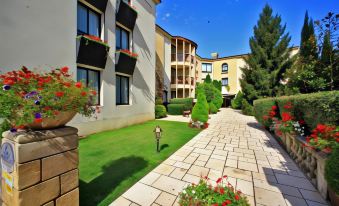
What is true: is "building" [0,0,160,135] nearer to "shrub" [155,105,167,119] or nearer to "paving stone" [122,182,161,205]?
"shrub" [155,105,167,119]

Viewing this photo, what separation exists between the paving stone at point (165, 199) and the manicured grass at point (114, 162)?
2.46 ft

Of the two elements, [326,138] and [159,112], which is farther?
[159,112]

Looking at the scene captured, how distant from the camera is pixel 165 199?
2.77 metres

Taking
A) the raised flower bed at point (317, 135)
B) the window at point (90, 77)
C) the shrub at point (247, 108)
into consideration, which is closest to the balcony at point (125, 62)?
the window at point (90, 77)

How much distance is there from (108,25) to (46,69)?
157 inches

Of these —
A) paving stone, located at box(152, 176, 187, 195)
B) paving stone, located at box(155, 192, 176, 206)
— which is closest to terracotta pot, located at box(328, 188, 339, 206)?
paving stone, located at box(152, 176, 187, 195)

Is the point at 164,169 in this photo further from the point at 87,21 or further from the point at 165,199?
the point at 87,21

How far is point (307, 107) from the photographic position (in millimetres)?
3939

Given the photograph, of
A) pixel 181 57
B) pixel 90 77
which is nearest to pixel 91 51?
pixel 90 77

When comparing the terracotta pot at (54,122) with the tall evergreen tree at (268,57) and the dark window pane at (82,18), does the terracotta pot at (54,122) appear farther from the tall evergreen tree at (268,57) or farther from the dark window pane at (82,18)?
the tall evergreen tree at (268,57)

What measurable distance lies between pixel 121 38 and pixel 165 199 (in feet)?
30.5

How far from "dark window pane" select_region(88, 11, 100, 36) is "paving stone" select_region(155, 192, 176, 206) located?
785 cm

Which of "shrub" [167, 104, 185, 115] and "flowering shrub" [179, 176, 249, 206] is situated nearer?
"flowering shrub" [179, 176, 249, 206]

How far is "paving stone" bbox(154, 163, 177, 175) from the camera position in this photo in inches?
149
